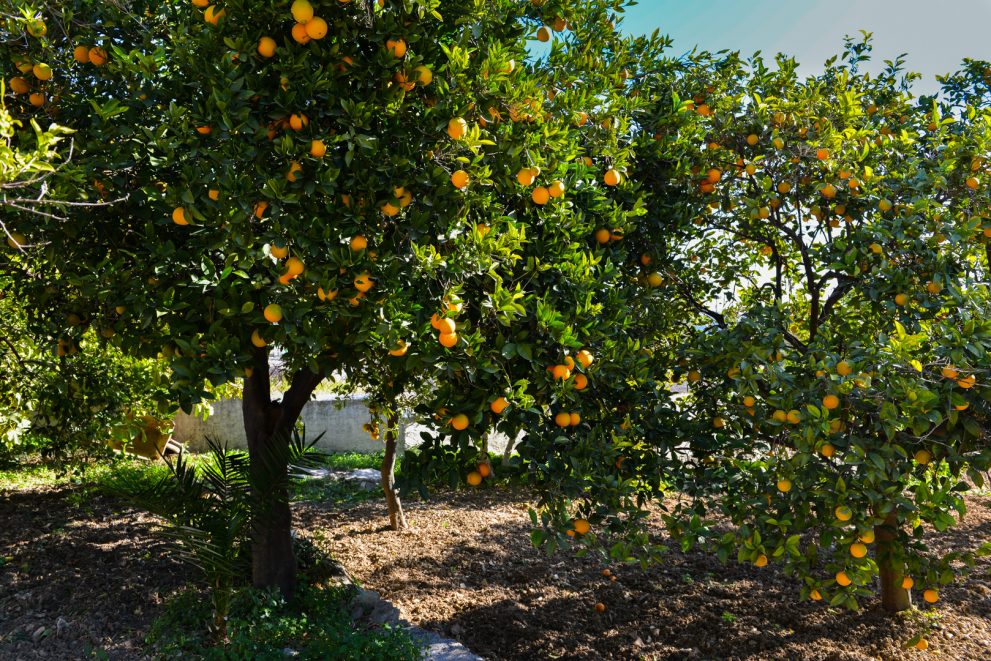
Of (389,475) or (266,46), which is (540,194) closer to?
(266,46)

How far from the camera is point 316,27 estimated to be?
8.27ft

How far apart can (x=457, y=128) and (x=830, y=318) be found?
8.79ft

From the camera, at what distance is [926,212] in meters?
3.30

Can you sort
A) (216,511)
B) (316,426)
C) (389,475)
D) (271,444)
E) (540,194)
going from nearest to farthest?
(540,194)
(216,511)
(271,444)
(389,475)
(316,426)

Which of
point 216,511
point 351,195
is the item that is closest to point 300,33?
point 351,195

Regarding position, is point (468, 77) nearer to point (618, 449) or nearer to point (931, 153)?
point (618, 449)

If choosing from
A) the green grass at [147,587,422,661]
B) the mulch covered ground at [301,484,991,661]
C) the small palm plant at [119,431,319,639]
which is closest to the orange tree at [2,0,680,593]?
the small palm plant at [119,431,319,639]

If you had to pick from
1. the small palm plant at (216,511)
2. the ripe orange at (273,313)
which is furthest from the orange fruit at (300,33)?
the small palm plant at (216,511)

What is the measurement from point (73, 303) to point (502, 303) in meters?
2.47

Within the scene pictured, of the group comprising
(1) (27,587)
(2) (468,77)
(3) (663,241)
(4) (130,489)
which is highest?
(2) (468,77)

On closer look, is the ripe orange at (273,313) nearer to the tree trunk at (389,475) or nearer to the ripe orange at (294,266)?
the ripe orange at (294,266)

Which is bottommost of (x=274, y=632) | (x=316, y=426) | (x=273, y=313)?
(x=274, y=632)

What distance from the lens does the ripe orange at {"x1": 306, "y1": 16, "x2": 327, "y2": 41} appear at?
99.0 inches

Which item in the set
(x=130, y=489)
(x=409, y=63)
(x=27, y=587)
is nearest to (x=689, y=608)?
(x=130, y=489)
